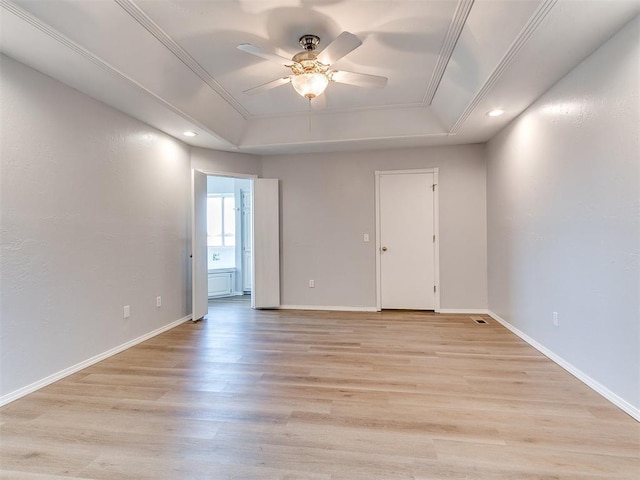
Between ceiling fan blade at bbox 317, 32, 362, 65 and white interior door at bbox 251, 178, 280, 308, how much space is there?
2.70 m

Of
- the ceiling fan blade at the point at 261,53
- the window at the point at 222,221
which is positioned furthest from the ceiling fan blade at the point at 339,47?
the window at the point at 222,221

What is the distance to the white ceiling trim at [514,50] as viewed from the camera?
177 centimetres

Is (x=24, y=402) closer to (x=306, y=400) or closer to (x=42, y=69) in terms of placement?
(x=306, y=400)

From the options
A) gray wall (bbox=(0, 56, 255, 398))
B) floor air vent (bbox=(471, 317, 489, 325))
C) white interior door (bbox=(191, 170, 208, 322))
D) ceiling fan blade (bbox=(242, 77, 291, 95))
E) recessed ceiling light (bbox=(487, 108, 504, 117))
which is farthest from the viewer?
white interior door (bbox=(191, 170, 208, 322))

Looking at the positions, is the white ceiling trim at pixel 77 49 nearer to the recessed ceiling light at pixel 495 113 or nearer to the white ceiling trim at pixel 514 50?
the white ceiling trim at pixel 514 50

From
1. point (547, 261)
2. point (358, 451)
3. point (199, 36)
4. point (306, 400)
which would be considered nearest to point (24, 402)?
point (306, 400)

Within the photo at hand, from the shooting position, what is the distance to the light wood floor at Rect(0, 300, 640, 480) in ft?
4.94

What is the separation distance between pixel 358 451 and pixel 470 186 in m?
3.83

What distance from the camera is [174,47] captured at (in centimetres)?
252

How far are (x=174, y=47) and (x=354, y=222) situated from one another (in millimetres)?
3022

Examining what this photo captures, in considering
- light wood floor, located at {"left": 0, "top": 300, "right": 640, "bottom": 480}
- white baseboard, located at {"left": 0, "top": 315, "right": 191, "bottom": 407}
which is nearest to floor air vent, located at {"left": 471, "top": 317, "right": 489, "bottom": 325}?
light wood floor, located at {"left": 0, "top": 300, "right": 640, "bottom": 480}

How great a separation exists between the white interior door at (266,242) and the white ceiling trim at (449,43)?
2.52 meters

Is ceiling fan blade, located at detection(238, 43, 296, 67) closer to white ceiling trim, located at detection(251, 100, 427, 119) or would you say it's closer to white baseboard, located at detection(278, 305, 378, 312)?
white ceiling trim, located at detection(251, 100, 427, 119)

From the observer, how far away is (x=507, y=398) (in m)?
2.09
